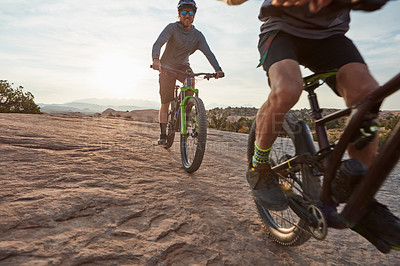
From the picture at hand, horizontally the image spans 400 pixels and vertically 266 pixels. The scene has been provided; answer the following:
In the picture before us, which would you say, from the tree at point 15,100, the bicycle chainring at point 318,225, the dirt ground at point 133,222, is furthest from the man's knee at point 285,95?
the tree at point 15,100

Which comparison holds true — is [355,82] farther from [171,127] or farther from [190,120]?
[171,127]

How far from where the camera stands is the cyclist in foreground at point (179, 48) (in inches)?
158

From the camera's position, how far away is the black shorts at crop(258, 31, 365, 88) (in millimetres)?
1511

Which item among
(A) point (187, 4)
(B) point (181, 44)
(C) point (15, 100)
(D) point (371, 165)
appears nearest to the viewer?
(D) point (371, 165)

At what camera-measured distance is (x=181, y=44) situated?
4344 millimetres

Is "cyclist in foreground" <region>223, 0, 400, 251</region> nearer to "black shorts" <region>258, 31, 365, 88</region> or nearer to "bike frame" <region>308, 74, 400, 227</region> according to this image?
"black shorts" <region>258, 31, 365, 88</region>

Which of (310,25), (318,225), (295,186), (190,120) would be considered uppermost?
(310,25)

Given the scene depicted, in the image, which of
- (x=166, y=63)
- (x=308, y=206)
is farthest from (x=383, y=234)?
(x=166, y=63)

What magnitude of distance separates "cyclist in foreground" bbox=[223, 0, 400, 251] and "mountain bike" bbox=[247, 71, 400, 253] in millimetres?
108

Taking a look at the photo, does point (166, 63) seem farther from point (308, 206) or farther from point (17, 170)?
point (308, 206)

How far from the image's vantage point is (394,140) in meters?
0.95

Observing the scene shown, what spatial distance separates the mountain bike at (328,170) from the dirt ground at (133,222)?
30cm

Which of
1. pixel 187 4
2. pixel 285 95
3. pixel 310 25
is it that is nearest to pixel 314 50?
pixel 310 25

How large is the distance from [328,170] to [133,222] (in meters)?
1.28
